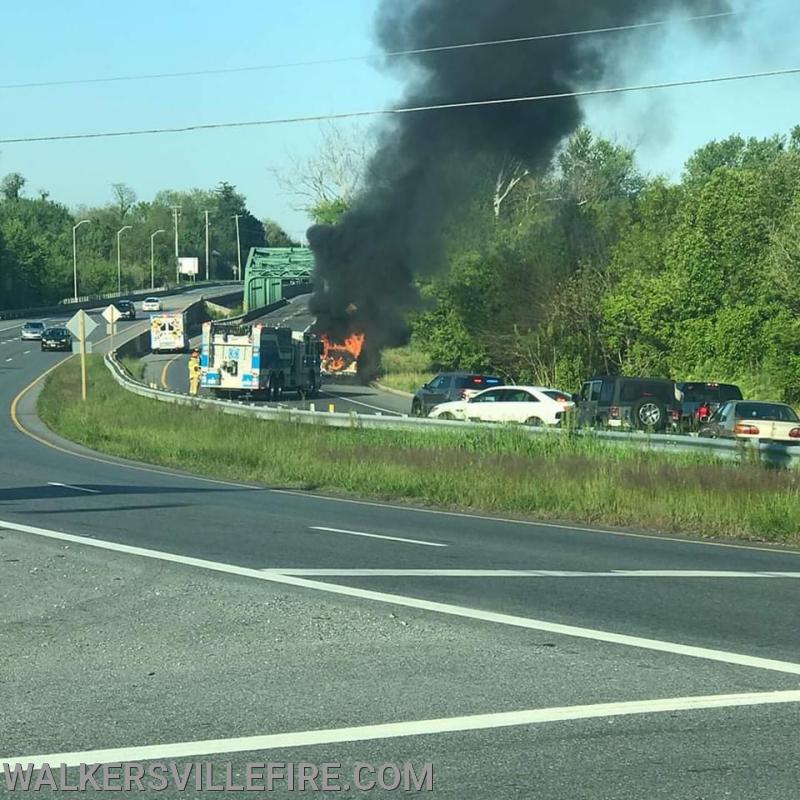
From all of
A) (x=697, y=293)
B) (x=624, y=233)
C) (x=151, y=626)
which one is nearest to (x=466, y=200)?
(x=624, y=233)

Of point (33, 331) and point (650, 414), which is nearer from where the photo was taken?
point (650, 414)

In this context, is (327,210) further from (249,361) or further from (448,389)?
(448,389)

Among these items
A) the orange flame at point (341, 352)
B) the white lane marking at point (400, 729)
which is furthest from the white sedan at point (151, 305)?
the white lane marking at point (400, 729)

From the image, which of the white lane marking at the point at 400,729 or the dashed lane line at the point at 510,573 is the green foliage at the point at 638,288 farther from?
the white lane marking at the point at 400,729

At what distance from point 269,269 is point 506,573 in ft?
294

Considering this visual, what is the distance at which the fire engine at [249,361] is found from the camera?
49.9 metres

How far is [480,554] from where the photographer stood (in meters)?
13.3

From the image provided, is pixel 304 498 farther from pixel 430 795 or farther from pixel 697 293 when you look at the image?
pixel 697 293

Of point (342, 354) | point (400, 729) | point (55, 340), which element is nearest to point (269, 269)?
point (55, 340)

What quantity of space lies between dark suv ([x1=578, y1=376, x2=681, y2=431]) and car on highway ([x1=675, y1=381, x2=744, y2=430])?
0.37 metres

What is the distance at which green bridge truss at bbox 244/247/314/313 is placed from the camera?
97562mm

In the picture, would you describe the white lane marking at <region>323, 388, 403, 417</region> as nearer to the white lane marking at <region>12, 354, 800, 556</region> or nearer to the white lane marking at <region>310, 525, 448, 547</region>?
the white lane marking at <region>12, 354, 800, 556</region>

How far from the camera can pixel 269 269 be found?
99938 mm

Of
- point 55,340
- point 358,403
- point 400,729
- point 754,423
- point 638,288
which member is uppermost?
point 638,288
